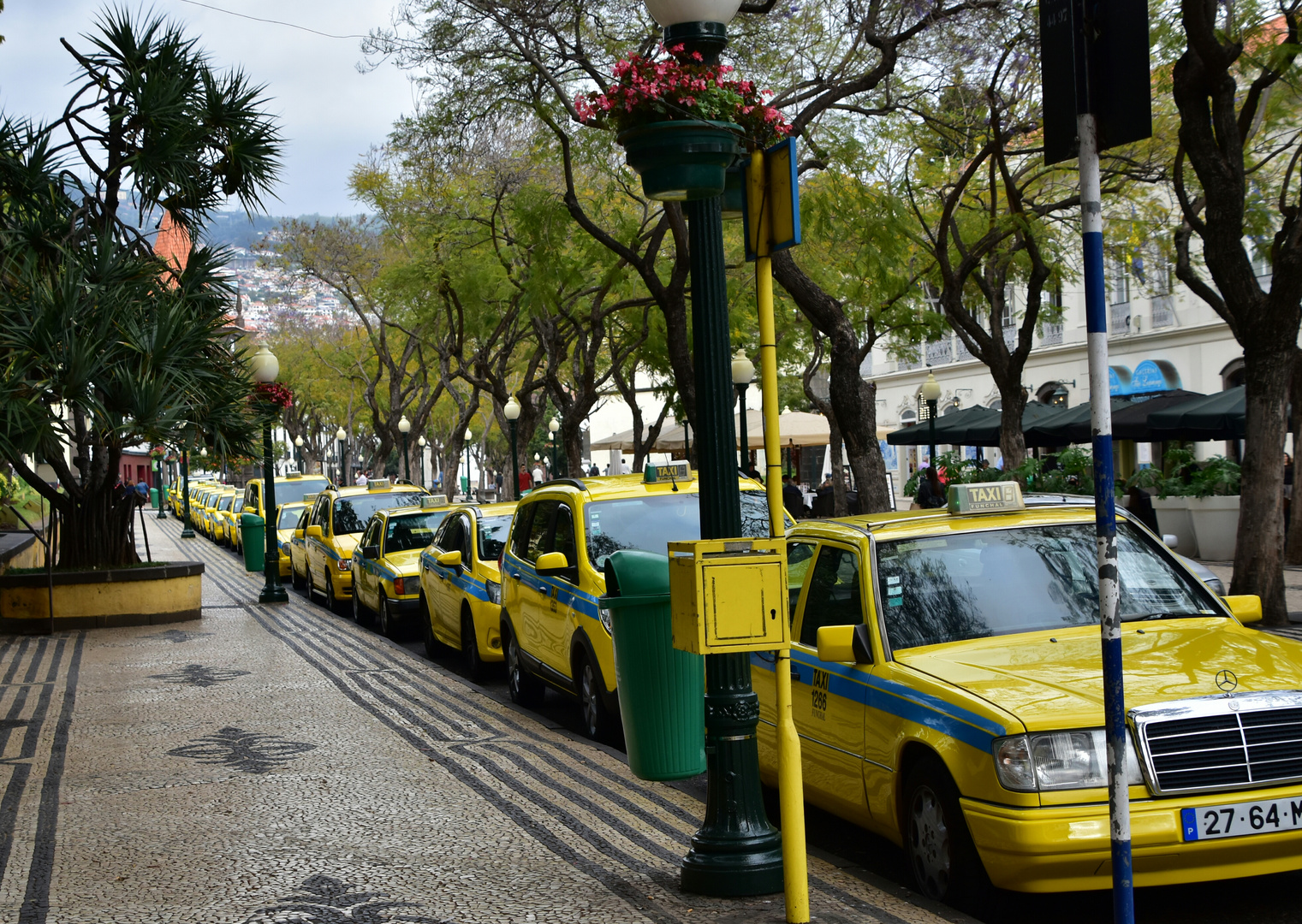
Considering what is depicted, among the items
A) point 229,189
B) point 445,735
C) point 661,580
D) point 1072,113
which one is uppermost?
point 229,189

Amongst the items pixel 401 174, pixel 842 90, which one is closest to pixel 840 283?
pixel 401 174

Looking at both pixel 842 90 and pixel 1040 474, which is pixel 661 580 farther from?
pixel 1040 474

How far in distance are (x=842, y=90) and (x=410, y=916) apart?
41.2 feet

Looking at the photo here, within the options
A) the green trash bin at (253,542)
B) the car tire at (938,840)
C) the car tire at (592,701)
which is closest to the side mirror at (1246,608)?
the car tire at (938,840)

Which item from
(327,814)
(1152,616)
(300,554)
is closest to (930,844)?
(1152,616)

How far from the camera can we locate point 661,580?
5.92 metres

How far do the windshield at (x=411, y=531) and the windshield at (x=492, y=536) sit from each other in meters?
3.49

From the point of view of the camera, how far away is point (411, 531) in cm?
1675

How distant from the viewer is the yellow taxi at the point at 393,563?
15500 millimetres

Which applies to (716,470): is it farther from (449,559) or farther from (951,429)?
(951,429)

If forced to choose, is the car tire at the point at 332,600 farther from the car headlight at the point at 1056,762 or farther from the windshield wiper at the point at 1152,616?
the car headlight at the point at 1056,762

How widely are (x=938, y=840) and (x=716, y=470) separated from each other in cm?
170

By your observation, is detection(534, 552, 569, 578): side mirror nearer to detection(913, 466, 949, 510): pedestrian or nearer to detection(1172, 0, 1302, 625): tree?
detection(1172, 0, 1302, 625): tree

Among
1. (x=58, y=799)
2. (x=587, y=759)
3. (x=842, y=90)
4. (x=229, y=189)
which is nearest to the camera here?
(x=58, y=799)
